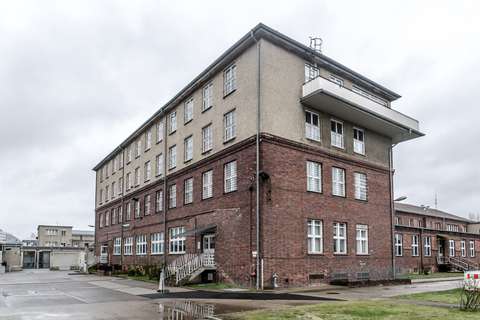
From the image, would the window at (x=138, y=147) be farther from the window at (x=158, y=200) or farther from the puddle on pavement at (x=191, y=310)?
the puddle on pavement at (x=191, y=310)

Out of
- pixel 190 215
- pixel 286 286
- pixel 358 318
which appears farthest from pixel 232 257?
pixel 358 318

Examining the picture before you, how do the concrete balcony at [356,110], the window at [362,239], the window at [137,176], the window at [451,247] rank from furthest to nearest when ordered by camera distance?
the window at [451,247]
the window at [137,176]
the window at [362,239]
the concrete balcony at [356,110]

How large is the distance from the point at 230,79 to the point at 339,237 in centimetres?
1125

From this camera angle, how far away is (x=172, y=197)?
32.2 metres

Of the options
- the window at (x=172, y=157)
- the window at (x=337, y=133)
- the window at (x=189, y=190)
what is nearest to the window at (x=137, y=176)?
the window at (x=172, y=157)

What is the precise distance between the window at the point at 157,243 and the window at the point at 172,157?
5.50 meters

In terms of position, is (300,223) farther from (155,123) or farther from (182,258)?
(155,123)

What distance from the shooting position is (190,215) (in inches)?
1109

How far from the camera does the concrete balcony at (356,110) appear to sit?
907 inches

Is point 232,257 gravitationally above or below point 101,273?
above

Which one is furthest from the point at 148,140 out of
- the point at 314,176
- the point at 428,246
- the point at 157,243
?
the point at 428,246

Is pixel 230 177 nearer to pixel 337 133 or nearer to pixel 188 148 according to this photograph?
pixel 188 148

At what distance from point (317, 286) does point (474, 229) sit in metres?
54.8

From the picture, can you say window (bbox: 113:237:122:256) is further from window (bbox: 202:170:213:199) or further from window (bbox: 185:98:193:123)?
window (bbox: 202:170:213:199)
